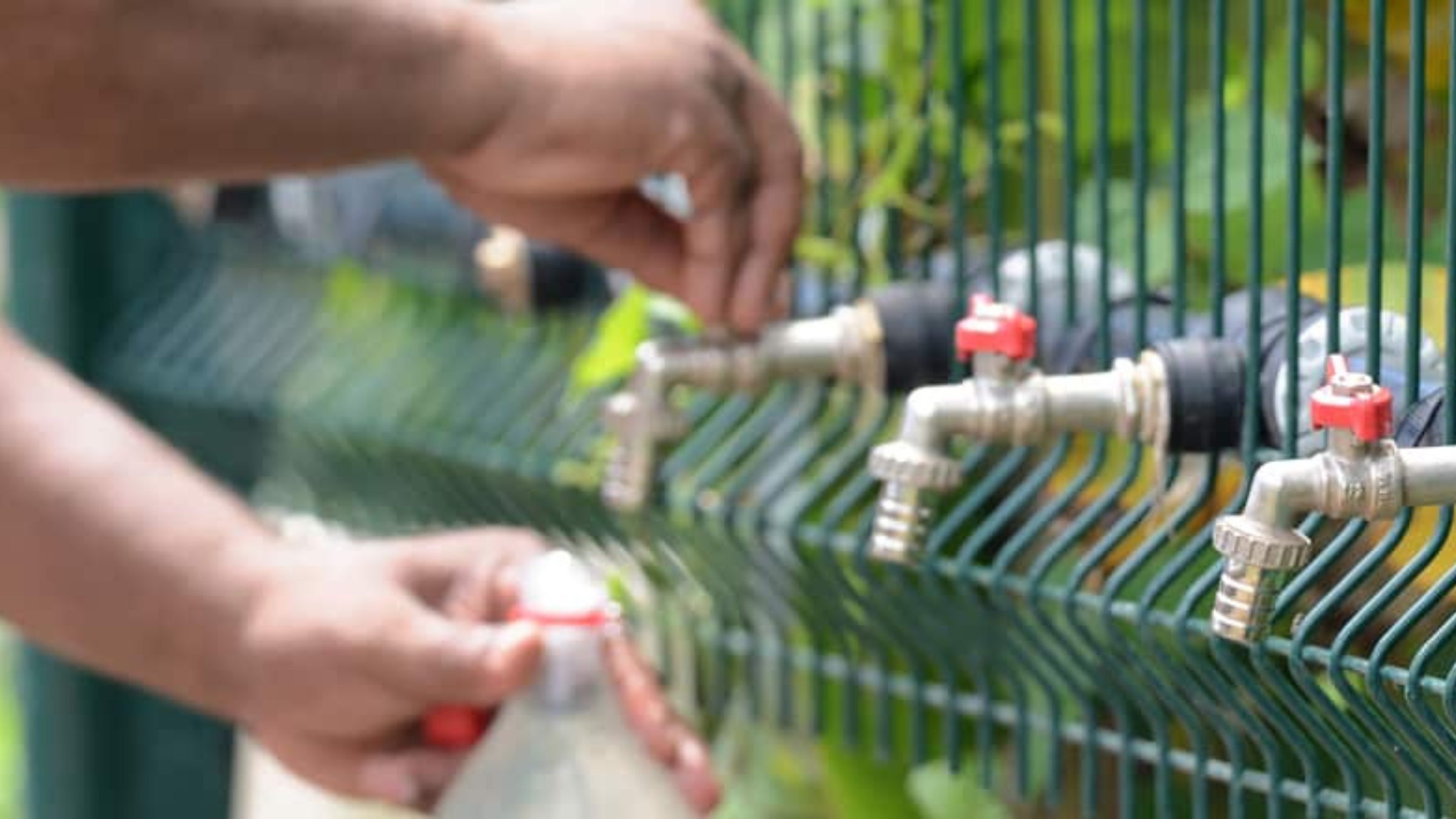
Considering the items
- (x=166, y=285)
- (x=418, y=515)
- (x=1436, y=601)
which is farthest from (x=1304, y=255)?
(x=166, y=285)

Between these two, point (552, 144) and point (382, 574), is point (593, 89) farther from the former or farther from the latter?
point (382, 574)

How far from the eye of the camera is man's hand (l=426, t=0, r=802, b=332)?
1371 mm

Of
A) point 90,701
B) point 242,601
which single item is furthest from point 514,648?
point 90,701

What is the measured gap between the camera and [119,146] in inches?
48.9

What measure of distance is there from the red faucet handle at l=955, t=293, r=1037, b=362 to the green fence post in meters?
1.36

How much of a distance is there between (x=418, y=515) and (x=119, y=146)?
0.85 m

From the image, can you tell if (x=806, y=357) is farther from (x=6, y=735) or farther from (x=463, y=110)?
(x=6, y=735)

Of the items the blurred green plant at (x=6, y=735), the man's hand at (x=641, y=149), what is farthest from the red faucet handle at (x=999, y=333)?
the blurred green plant at (x=6, y=735)

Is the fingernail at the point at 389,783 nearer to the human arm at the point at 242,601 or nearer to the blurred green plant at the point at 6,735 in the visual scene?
the human arm at the point at 242,601

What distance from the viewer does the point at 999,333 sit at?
49.8 inches

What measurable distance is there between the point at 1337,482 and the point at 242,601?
787 mm

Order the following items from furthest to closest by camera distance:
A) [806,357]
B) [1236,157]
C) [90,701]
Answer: [90,701] < [806,357] < [1236,157]

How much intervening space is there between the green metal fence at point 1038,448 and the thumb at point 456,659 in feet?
0.76

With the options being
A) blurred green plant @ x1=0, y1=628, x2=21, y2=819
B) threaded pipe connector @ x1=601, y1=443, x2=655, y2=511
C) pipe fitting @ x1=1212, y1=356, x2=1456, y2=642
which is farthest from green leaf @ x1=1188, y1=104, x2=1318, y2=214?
blurred green plant @ x1=0, y1=628, x2=21, y2=819
